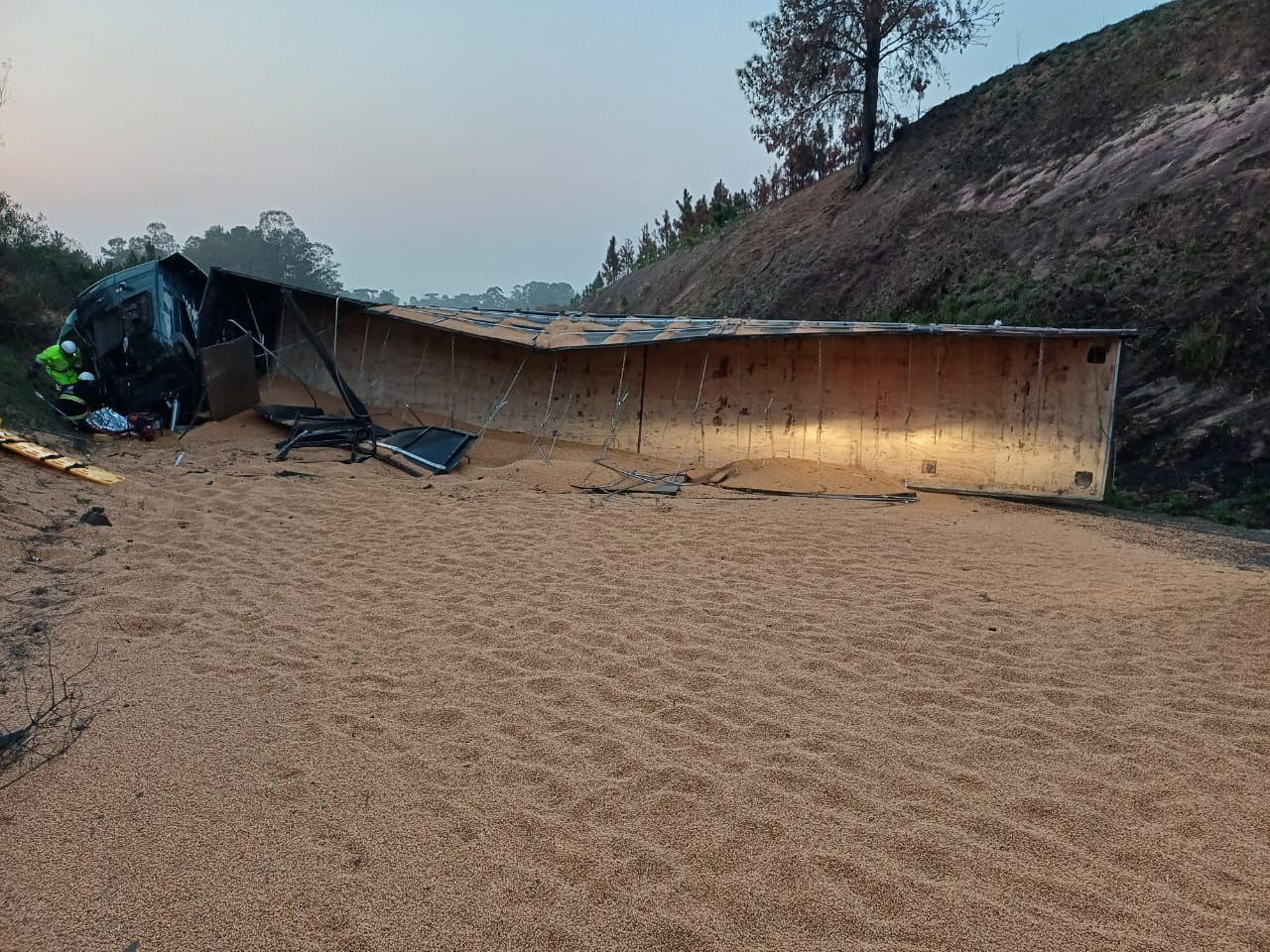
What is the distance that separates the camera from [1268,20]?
1329 cm

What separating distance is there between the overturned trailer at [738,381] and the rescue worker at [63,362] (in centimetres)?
145

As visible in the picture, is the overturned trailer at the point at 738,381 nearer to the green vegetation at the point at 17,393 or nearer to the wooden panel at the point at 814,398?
the wooden panel at the point at 814,398

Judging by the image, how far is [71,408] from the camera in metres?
8.77

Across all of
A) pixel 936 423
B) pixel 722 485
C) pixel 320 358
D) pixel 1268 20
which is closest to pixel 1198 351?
pixel 936 423

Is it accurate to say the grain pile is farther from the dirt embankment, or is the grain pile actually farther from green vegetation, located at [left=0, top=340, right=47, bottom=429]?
the dirt embankment

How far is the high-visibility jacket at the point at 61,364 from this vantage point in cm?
883

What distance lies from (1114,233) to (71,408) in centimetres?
1578

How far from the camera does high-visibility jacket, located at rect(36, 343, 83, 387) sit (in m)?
8.83

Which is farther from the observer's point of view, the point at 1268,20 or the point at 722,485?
the point at 1268,20

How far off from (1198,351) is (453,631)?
10307mm

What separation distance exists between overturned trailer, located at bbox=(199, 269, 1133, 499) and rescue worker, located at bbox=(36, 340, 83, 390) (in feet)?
4.77

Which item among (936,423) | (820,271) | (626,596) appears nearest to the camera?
(626,596)

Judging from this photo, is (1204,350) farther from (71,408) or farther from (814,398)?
(71,408)

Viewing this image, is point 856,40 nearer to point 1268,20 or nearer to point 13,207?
point 1268,20
